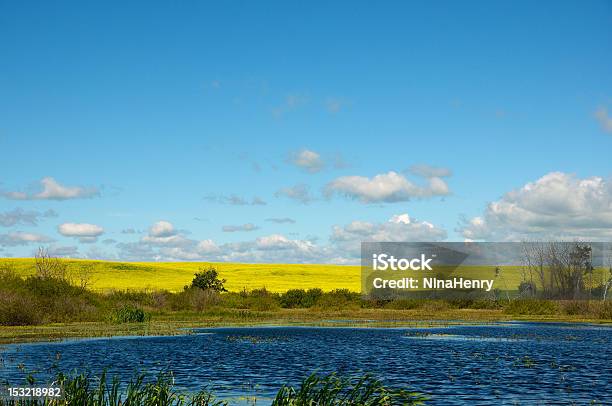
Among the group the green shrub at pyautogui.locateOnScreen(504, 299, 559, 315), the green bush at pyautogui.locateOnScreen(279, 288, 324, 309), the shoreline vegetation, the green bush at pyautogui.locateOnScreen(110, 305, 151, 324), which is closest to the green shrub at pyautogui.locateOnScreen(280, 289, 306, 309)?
the green bush at pyautogui.locateOnScreen(279, 288, 324, 309)

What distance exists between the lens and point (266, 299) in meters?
96.0

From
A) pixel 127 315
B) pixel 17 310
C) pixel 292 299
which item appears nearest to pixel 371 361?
pixel 127 315

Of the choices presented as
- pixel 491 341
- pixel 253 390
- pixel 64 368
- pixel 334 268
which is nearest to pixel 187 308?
pixel 491 341

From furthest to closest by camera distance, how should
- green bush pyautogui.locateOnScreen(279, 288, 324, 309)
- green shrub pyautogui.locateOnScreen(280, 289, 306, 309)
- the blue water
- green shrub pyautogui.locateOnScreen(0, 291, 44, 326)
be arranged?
green bush pyautogui.locateOnScreen(279, 288, 324, 309), green shrub pyautogui.locateOnScreen(280, 289, 306, 309), green shrub pyautogui.locateOnScreen(0, 291, 44, 326), the blue water

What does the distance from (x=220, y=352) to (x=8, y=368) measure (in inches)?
516

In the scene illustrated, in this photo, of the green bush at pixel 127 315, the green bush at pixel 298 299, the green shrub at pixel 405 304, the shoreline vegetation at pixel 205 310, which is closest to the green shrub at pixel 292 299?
the green bush at pixel 298 299

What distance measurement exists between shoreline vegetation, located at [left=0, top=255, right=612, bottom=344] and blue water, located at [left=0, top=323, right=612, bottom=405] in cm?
909

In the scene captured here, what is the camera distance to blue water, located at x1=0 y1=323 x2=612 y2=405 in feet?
101

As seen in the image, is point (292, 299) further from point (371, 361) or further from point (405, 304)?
point (371, 361)

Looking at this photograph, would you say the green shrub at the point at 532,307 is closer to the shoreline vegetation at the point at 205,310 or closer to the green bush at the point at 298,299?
the shoreline vegetation at the point at 205,310

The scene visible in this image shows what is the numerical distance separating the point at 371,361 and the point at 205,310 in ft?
164

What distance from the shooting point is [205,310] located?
87.4 metres

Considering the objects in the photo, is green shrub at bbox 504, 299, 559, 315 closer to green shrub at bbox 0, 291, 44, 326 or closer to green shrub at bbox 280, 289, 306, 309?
green shrub at bbox 280, 289, 306, 309

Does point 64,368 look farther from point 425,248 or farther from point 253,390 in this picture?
point 425,248
